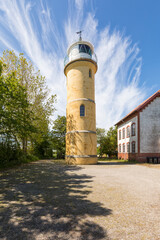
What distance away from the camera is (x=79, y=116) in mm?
16484

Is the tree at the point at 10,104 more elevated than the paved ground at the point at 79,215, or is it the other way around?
the tree at the point at 10,104

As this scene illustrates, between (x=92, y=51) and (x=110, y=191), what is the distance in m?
19.5

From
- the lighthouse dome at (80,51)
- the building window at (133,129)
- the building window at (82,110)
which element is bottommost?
the building window at (133,129)

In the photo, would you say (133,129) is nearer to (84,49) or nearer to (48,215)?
(84,49)

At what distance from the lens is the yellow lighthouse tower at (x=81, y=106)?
15891 millimetres

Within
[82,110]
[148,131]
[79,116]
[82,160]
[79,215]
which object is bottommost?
[82,160]

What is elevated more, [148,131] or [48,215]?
[148,131]

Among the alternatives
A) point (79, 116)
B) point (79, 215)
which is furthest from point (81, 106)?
point (79, 215)

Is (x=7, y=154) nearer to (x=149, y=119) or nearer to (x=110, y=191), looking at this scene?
(x=110, y=191)

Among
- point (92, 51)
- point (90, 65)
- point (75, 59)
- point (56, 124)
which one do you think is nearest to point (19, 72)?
point (75, 59)

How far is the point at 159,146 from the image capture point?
19438 mm

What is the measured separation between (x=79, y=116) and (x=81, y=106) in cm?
141

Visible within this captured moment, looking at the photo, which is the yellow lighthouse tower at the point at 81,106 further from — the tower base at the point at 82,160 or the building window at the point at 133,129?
the building window at the point at 133,129

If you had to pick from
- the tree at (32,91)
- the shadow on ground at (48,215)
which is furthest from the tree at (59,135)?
the shadow on ground at (48,215)
